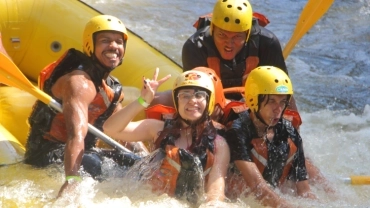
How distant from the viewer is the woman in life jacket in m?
3.80

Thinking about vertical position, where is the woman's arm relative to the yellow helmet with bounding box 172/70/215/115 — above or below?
below

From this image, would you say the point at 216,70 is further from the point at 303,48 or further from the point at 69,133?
the point at 303,48

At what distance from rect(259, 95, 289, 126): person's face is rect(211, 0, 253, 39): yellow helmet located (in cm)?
78

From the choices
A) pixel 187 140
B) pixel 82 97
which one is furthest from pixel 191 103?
pixel 82 97

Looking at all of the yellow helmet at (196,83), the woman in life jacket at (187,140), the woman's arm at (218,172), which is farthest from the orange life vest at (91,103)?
the woman's arm at (218,172)

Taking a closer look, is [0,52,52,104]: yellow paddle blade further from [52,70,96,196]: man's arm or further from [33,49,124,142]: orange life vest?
[52,70,96,196]: man's arm

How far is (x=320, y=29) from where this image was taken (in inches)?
393

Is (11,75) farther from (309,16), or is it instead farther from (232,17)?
(309,16)

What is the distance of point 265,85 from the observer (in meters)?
3.93

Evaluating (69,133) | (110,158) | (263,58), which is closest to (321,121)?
(263,58)

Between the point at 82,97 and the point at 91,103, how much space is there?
0.24 m

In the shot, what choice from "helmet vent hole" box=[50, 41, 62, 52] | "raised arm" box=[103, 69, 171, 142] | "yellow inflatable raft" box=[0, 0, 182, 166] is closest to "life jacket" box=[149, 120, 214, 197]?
"raised arm" box=[103, 69, 171, 142]

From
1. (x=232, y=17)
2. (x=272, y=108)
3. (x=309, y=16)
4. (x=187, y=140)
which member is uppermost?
(x=232, y=17)

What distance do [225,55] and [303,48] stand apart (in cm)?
462
